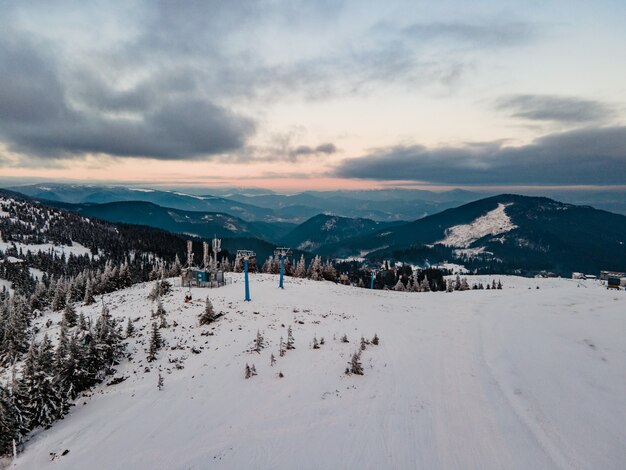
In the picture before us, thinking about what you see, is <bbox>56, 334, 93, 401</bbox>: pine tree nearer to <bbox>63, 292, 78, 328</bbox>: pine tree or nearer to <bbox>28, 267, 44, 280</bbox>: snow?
<bbox>63, 292, 78, 328</bbox>: pine tree

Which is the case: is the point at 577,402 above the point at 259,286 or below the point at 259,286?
above

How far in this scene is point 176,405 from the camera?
16.1 metres

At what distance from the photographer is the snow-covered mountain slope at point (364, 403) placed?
38.3 ft

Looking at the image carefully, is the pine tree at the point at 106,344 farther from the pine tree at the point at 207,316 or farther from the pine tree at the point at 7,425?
the pine tree at the point at 207,316

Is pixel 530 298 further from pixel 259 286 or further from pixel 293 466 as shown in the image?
pixel 293 466

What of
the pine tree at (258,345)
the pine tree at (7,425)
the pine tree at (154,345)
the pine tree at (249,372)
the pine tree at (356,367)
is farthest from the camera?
the pine tree at (258,345)

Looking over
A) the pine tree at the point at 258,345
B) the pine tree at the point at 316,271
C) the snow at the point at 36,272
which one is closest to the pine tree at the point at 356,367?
the pine tree at the point at 258,345

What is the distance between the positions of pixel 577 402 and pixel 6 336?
40.7 meters

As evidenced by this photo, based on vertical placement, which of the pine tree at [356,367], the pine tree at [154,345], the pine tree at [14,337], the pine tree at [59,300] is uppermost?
the pine tree at [356,367]

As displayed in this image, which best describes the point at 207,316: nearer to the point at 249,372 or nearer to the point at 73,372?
the point at 73,372

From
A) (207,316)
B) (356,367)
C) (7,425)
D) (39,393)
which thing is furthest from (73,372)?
(356,367)

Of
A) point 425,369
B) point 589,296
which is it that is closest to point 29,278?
point 425,369

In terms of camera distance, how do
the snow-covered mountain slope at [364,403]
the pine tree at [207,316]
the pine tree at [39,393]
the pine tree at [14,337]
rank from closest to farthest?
the snow-covered mountain slope at [364,403], the pine tree at [39,393], the pine tree at [14,337], the pine tree at [207,316]

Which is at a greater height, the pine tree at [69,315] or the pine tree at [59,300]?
the pine tree at [69,315]
